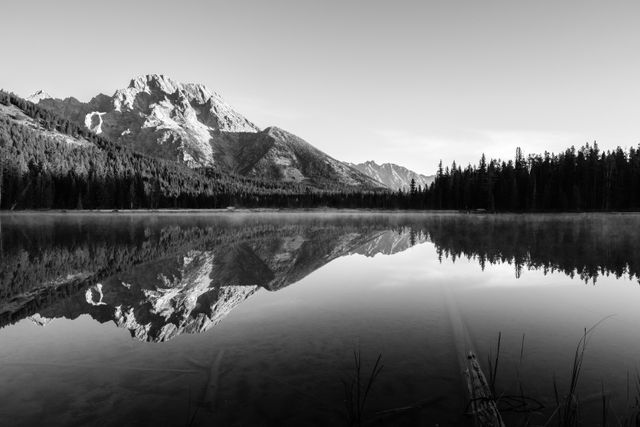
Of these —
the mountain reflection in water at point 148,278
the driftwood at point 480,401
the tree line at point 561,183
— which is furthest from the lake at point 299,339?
the tree line at point 561,183

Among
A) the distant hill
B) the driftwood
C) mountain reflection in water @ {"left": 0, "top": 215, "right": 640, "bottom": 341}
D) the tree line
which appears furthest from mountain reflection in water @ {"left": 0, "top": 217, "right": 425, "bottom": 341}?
the distant hill

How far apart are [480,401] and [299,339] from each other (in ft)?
16.8

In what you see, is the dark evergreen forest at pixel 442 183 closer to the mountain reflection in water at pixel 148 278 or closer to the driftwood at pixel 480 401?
the mountain reflection in water at pixel 148 278

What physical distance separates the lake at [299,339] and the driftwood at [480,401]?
23 cm

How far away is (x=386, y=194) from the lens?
7795 inches

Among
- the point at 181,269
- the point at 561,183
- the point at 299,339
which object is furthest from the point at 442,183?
the point at 299,339

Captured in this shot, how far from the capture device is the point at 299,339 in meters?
10.5

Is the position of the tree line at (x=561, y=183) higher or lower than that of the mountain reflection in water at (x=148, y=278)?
higher

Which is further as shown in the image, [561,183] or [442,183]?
[442,183]

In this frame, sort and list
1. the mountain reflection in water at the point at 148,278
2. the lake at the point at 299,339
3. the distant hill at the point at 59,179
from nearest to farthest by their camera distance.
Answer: the lake at the point at 299,339 → the mountain reflection in water at the point at 148,278 → the distant hill at the point at 59,179

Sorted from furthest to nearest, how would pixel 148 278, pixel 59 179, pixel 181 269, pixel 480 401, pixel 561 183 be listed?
1. pixel 59 179
2. pixel 561 183
3. pixel 181 269
4. pixel 148 278
5. pixel 480 401

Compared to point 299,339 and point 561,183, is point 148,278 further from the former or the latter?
point 561,183

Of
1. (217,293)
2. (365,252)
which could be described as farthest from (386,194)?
(217,293)

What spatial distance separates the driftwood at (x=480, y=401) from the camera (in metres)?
5.95
